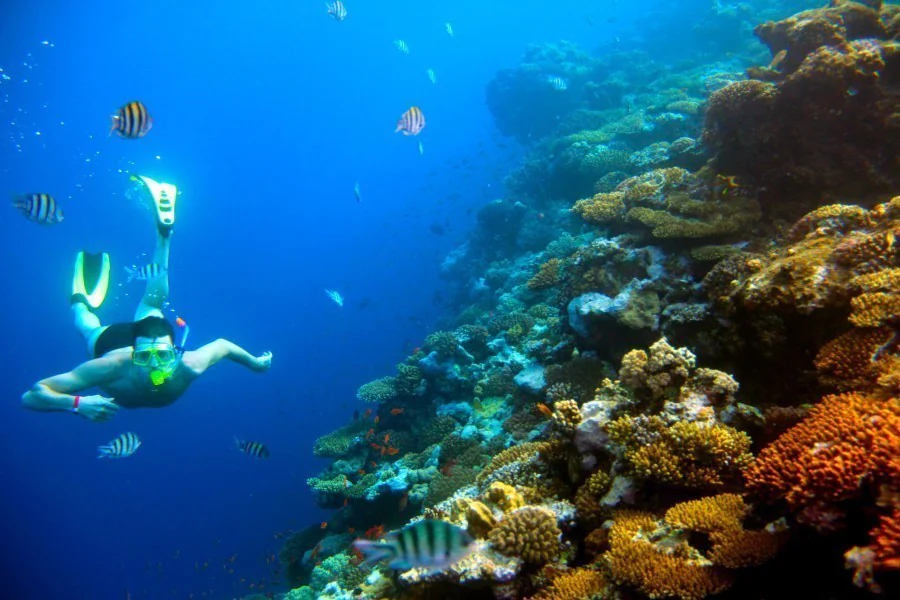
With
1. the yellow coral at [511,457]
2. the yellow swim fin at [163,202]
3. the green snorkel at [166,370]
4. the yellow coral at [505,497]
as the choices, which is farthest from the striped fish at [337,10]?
the yellow coral at [505,497]

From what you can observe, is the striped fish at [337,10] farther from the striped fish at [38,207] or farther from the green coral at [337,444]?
the green coral at [337,444]

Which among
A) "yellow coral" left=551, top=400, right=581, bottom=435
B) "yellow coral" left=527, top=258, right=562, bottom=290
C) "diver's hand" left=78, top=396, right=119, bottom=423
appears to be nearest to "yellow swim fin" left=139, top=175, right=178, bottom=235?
"diver's hand" left=78, top=396, right=119, bottom=423

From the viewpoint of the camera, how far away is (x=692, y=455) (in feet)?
10.1

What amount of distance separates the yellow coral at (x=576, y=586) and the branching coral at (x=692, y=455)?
2.51 feet

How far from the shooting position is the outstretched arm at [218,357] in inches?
252

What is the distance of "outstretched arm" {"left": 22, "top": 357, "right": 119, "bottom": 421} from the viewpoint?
4.97m

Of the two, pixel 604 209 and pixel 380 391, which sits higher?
pixel 604 209

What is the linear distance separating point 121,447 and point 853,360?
977cm

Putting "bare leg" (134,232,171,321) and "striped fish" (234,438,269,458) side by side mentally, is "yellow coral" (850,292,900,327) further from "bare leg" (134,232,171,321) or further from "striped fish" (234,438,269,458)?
"striped fish" (234,438,269,458)

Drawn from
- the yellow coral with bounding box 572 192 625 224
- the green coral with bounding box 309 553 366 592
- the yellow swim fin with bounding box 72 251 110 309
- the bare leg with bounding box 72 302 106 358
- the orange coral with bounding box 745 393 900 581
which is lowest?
the green coral with bounding box 309 553 366 592

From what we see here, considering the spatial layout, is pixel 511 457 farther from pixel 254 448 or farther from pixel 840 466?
pixel 254 448

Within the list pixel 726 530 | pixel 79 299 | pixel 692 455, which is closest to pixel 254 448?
pixel 79 299

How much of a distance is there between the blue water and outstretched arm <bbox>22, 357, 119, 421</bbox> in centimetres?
1287

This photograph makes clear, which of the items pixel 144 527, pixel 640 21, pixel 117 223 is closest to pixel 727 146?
pixel 640 21
